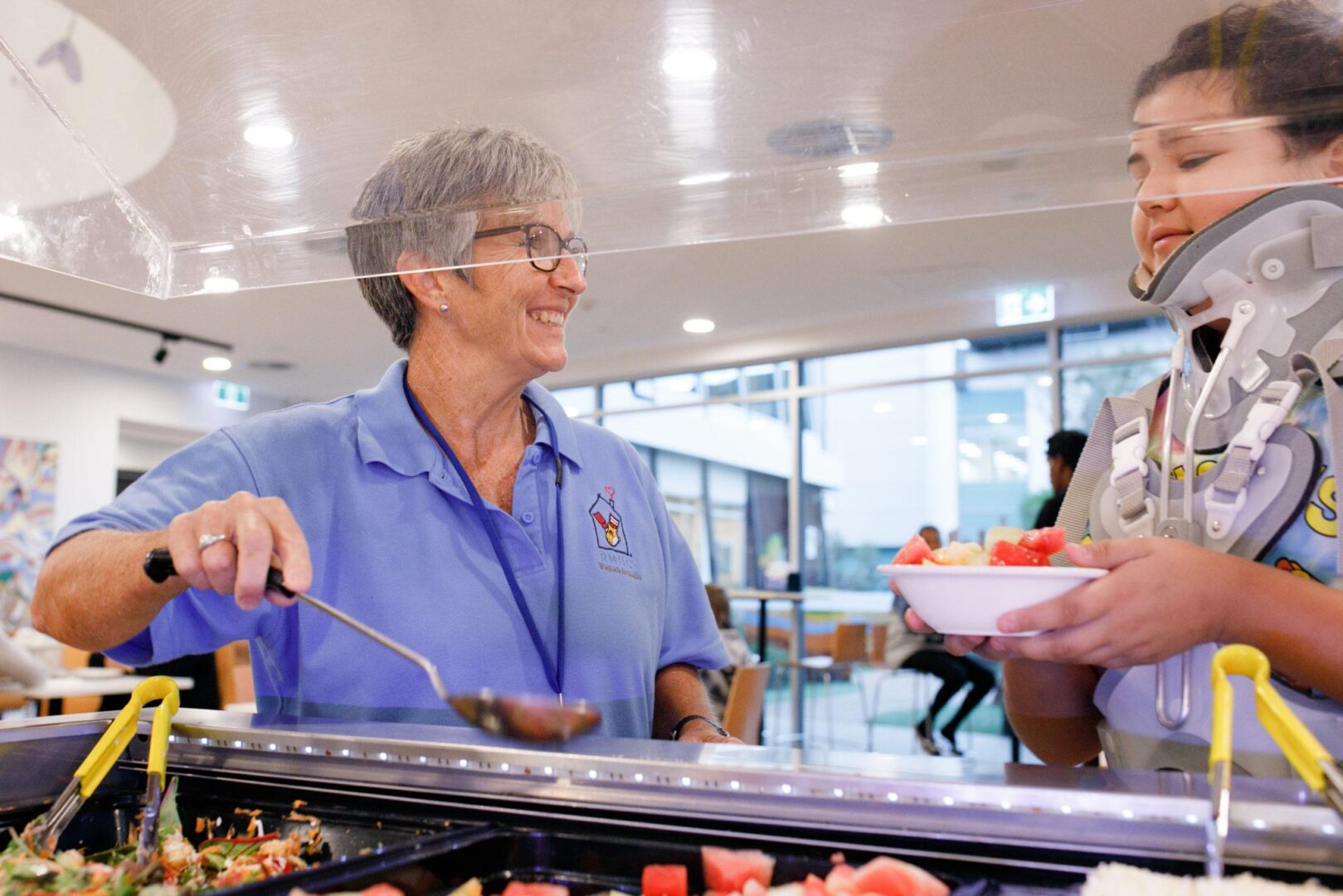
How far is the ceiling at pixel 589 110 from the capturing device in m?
0.93

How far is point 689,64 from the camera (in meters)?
0.99

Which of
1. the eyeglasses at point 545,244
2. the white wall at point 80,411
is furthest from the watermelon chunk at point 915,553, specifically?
the white wall at point 80,411

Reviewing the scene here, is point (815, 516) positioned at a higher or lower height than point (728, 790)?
higher

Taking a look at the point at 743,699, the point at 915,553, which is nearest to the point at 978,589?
the point at 915,553

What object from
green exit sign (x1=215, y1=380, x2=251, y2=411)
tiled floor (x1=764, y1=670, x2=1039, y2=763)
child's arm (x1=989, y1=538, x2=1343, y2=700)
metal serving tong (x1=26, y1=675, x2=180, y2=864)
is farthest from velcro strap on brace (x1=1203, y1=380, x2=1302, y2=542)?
green exit sign (x1=215, y1=380, x2=251, y2=411)

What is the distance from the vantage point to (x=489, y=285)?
1.58 m

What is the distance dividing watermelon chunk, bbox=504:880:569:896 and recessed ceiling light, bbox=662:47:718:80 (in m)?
0.78

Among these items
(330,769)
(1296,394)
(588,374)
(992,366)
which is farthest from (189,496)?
(588,374)

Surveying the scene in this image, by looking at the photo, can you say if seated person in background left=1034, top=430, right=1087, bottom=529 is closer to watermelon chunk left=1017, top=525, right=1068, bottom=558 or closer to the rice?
watermelon chunk left=1017, top=525, right=1068, bottom=558

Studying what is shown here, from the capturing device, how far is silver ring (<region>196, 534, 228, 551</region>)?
104 cm

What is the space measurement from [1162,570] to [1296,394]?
333 mm

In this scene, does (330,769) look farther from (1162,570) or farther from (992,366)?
(992,366)

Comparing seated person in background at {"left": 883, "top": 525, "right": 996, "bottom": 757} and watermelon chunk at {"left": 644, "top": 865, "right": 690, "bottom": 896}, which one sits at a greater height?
watermelon chunk at {"left": 644, "top": 865, "right": 690, "bottom": 896}

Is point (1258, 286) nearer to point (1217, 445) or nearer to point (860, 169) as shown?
point (1217, 445)
